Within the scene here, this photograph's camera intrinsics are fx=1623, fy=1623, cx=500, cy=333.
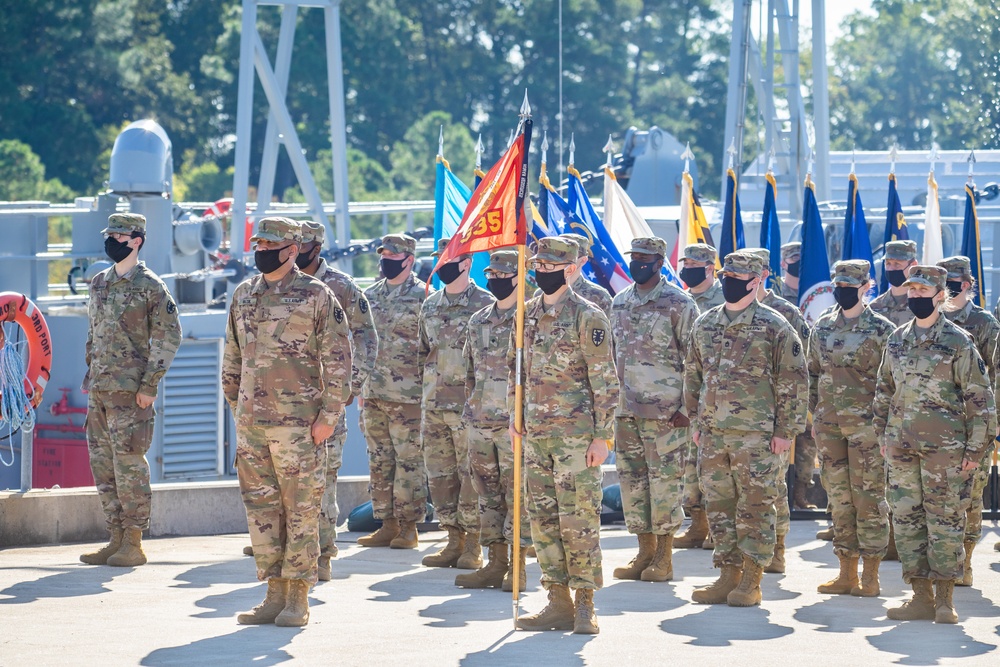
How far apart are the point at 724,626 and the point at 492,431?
6.31 ft

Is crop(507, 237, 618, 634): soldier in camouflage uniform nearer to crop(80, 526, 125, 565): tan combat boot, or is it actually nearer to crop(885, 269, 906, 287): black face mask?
crop(80, 526, 125, 565): tan combat boot

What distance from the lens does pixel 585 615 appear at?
8.43 meters

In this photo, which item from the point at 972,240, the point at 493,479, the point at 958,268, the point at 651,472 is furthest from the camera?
the point at 972,240

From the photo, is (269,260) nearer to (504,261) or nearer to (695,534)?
(504,261)

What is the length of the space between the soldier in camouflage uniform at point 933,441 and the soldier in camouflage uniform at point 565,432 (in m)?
1.87

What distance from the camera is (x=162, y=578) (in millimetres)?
10070

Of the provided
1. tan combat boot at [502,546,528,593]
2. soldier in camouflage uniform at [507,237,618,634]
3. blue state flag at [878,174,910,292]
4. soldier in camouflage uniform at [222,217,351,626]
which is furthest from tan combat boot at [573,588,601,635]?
blue state flag at [878,174,910,292]

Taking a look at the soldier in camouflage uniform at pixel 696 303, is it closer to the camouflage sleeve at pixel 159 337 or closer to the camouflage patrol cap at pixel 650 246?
the camouflage patrol cap at pixel 650 246

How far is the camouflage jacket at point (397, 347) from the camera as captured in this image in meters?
11.4

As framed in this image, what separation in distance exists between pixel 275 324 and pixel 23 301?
4.18 m

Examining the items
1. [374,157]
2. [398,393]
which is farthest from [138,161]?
[374,157]

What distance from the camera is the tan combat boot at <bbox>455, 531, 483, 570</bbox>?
34.5 feet

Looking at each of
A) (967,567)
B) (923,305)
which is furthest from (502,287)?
(967,567)

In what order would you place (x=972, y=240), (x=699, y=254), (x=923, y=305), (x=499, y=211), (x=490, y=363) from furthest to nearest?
(x=972, y=240) → (x=699, y=254) → (x=490, y=363) → (x=923, y=305) → (x=499, y=211)
